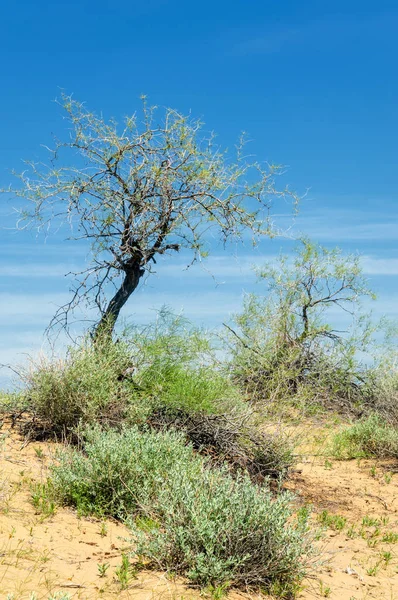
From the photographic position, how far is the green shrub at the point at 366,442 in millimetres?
11938

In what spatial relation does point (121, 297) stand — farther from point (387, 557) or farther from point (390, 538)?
point (387, 557)

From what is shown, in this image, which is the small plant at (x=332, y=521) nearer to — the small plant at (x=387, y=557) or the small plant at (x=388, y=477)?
the small plant at (x=387, y=557)

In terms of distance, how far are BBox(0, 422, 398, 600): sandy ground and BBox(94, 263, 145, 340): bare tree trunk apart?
7.58ft

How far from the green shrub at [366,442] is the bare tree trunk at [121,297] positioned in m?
5.07

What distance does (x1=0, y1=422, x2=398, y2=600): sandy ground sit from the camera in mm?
4781

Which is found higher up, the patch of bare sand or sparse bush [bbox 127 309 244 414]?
sparse bush [bbox 127 309 244 414]

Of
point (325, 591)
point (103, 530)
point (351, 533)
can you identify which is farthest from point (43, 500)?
point (351, 533)

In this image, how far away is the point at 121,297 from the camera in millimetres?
11016

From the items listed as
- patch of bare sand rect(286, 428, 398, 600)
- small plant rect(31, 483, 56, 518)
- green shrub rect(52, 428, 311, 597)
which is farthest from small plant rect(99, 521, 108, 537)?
patch of bare sand rect(286, 428, 398, 600)

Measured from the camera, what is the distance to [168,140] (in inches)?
448

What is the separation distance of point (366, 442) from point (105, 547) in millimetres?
7964

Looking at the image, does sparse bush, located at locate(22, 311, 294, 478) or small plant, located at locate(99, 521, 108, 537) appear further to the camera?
sparse bush, located at locate(22, 311, 294, 478)

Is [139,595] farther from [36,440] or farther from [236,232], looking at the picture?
[236,232]

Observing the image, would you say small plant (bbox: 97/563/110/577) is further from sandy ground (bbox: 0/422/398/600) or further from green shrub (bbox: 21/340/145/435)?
green shrub (bbox: 21/340/145/435)
